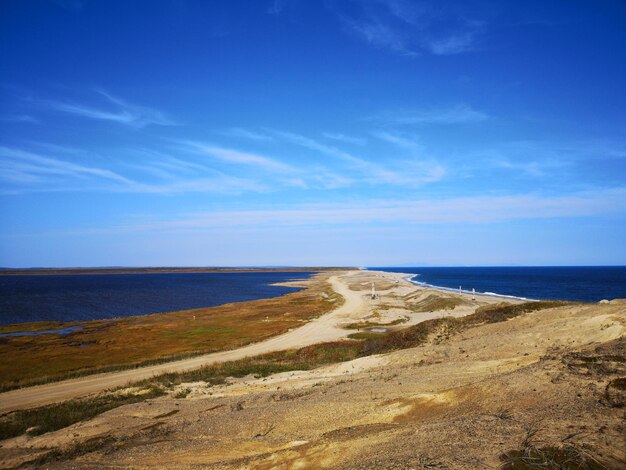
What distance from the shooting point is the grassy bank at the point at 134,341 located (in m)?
42.1

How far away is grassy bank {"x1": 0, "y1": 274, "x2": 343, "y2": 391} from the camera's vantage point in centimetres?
4212

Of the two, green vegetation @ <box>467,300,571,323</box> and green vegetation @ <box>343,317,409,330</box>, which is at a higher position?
green vegetation @ <box>467,300,571,323</box>

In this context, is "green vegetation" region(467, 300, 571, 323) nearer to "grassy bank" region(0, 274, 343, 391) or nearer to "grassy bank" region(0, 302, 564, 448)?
"grassy bank" region(0, 302, 564, 448)

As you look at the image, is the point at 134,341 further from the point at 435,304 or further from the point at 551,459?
the point at 551,459

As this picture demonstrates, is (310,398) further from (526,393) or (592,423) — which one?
(592,423)

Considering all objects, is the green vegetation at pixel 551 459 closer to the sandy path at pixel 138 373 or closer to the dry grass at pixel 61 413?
the dry grass at pixel 61 413

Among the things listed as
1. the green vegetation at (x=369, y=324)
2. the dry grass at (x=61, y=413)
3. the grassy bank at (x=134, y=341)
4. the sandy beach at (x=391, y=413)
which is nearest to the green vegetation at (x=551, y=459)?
the sandy beach at (x=391, y=413)

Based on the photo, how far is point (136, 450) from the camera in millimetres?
16641

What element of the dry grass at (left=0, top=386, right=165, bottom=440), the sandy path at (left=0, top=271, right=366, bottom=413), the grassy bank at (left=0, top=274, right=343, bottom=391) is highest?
the dry grass at (left=0, top=386, right=165, bottom=440)

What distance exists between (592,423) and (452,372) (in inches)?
473

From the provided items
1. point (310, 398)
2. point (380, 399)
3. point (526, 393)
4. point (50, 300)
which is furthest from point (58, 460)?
point (50, 300)

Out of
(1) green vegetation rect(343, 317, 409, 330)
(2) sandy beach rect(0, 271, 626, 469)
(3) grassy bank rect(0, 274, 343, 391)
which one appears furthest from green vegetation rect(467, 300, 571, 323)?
(3) grassy bank rect(0, 274, 343, 391)

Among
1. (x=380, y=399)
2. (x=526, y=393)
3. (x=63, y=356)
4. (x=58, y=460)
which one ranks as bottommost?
(x=63, y=356)

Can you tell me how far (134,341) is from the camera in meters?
58.6
